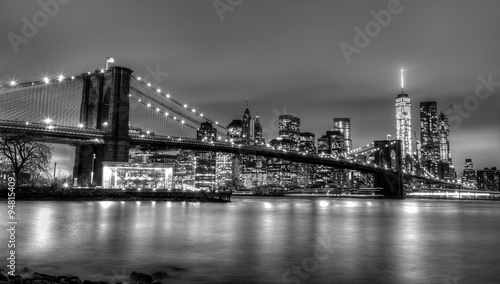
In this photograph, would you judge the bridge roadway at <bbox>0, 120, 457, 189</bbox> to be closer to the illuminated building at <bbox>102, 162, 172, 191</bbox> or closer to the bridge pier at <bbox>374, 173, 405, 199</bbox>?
the illuminated building at <bbox>102, 162, 172, 191</bbox>

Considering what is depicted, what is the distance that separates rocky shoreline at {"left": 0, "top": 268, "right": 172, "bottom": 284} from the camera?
8.75 m

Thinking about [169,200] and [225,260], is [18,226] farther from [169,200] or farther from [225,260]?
[169,200]

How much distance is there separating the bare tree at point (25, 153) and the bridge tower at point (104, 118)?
6.86m

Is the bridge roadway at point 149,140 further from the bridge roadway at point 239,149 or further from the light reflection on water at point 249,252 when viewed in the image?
the light reflection on water at point 249,252

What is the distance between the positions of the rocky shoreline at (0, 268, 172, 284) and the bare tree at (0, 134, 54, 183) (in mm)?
36273

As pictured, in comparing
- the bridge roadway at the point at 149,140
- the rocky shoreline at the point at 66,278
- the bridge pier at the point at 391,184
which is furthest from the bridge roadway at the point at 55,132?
the bridge pier at the point at 391,184

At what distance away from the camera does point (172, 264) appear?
12961 mm

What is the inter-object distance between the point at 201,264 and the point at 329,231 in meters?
11.7

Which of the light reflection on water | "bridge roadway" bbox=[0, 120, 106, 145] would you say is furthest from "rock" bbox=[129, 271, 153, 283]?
"bridge roadway" bbox=[0, 120, 106, 145]

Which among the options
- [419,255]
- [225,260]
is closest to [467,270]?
[419,255]

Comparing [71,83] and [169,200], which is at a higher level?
[71,83]

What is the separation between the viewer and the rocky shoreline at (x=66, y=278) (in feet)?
28.7

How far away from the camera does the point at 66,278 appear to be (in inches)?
381

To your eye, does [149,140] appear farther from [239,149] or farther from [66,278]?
[66,278]
